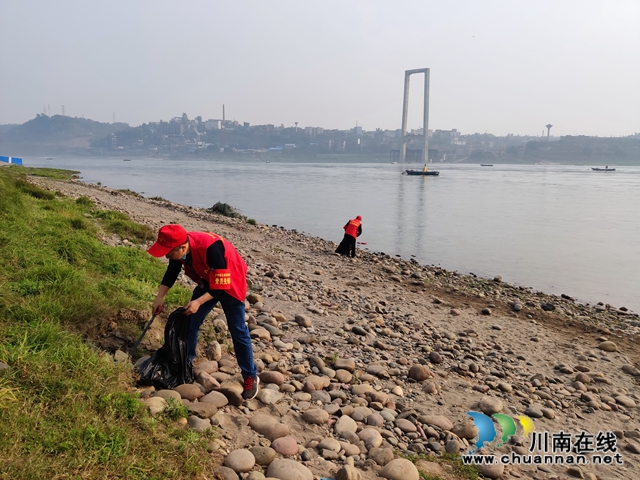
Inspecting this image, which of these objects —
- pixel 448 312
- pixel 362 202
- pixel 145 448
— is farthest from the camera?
pixel 362 202

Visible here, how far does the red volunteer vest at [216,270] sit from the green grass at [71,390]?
960 mm

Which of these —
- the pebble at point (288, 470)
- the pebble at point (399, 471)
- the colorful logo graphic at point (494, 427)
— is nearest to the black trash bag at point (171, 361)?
the pebble at point (288, 470)

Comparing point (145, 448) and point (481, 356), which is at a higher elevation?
point (145, 448)

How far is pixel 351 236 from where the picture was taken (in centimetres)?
1348

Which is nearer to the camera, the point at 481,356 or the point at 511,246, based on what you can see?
the point at 481,356

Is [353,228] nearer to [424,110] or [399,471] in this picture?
[399,471]

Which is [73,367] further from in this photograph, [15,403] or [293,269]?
[293,269]

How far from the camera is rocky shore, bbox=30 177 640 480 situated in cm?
372

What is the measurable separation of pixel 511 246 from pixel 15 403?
59.1ft

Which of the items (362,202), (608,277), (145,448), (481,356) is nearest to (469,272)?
(608,277)

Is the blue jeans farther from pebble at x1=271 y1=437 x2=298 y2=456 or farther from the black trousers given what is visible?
the black trousers

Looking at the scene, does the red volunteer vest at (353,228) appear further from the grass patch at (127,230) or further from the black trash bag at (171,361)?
the black trash bag at (171,361)

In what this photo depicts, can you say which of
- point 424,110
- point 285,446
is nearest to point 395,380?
point 285,446

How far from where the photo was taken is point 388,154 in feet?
522
